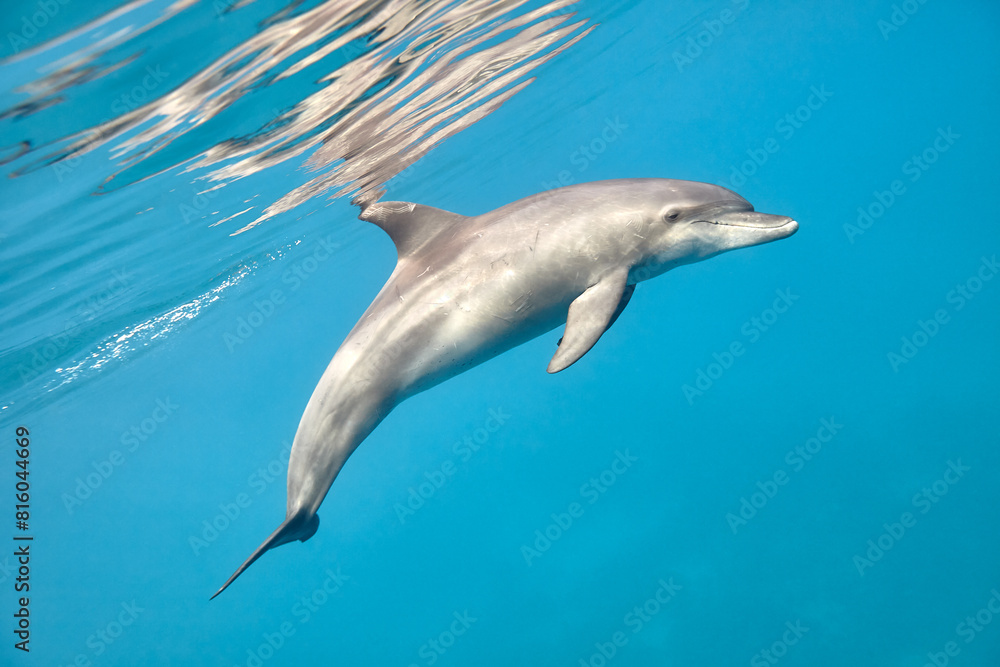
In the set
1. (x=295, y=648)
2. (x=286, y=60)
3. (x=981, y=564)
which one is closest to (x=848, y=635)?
(x=981, y=564)

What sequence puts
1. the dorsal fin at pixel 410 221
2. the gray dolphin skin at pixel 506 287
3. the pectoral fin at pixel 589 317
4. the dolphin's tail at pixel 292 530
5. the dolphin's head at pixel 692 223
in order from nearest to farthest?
the pectoral fin at pixel 589 317, the dolphin's head at pixel 692 223, the gray dolphin skin at pixel 506 287, the dolphin's tail at pixel 292 530, the dorsal fin at pixel 410 221

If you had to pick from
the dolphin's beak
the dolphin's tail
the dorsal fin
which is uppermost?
the dorsal fin

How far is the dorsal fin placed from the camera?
567 centimetres

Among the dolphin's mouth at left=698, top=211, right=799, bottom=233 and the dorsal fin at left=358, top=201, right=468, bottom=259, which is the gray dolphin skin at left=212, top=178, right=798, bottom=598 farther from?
the dorsal fin at left=358, top=201, right=468, bottom=259

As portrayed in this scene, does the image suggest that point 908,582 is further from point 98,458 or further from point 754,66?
point 98,458

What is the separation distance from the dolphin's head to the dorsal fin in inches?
74.5

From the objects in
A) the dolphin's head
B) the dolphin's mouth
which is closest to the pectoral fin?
the dolphin's head

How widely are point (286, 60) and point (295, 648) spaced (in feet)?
71.1

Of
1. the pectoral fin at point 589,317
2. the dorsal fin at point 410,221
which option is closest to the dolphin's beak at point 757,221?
the pectoral fin at point 589,317

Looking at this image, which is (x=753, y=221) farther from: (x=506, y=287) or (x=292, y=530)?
(x=292, y=530)

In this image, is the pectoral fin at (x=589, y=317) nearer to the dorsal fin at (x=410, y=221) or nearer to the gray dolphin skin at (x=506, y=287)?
the gray dolphin skin at (x=506, y=287)

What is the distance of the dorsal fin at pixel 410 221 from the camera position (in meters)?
5.67

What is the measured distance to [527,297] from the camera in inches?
195

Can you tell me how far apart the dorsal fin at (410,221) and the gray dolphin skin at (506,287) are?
0.52 feet
